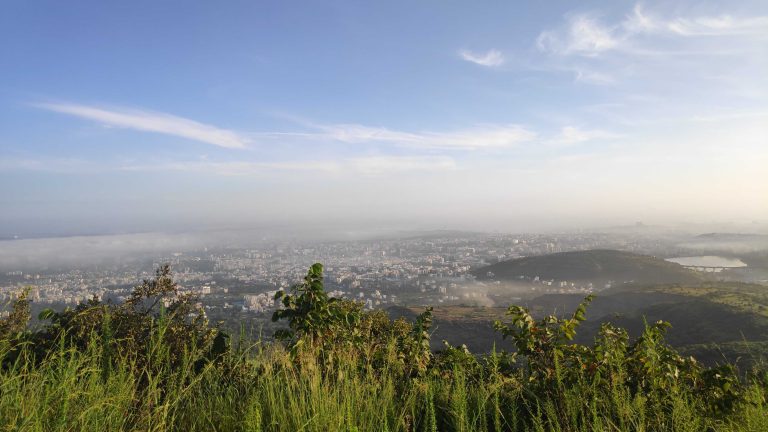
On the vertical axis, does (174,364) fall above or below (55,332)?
below

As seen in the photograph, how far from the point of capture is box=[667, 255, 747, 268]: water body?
510ft

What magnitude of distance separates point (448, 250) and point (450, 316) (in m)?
90.1

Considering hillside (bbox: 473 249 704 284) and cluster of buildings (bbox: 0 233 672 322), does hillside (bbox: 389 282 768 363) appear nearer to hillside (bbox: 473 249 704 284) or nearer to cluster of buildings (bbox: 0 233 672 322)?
cluster of buildings (bbox: 0 233 672 322)

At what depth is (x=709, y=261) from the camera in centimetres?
16888

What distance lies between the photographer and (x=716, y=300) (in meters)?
63.8

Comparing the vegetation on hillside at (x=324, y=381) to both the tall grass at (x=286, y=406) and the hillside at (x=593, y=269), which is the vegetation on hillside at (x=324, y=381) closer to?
the tall grass at (x=286, y=406)

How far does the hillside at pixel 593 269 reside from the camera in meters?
108

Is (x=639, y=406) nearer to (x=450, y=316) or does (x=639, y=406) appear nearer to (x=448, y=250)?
(x=450, y=316)

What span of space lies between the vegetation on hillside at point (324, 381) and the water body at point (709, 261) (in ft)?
594

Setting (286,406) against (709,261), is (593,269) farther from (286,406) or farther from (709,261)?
(286,406)

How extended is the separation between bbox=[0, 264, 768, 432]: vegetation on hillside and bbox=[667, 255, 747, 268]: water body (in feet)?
594

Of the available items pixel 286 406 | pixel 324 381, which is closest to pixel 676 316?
pixel 324 381

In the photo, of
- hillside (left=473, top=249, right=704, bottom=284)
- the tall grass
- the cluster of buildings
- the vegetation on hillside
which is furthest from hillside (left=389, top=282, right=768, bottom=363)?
the tall grass

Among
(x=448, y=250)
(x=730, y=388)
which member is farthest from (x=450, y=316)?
(x=448, y=250)
